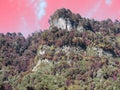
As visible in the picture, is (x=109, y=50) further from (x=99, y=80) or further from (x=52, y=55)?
(x=99, y=80)

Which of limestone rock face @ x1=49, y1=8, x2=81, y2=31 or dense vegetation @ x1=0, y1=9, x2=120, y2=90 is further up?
limestone rock face @ x1=49, y1=8, x2=81, y2=31

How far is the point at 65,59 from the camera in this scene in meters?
100

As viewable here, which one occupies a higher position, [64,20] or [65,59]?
[64,20]

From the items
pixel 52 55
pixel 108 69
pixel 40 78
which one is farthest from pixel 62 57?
pixel 40 78

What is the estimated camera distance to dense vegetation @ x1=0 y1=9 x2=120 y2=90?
81125 millimetres

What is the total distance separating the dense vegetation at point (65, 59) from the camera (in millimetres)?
81125

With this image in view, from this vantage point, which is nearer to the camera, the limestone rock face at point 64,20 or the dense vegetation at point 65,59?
the dense vegetation at point 65,59

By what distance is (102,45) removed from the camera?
358 feet

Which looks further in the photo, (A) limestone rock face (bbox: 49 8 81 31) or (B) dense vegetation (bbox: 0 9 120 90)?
(A) limestone rock face (bbox: 49 8 81 31)

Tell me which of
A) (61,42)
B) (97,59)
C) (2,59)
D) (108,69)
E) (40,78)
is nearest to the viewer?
(40,78)

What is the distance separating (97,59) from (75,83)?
Result: 14459 mm

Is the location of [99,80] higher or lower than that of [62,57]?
lower

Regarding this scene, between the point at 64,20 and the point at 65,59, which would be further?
the point at 64,20

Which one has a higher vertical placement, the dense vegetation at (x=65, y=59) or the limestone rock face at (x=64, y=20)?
the limestone rock face at (x=64, y=20)
